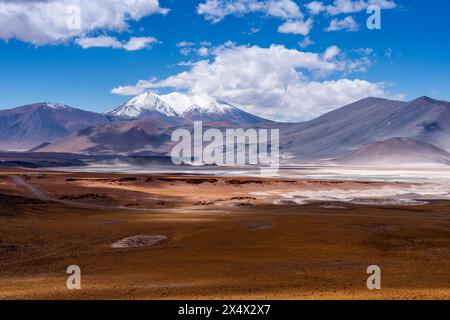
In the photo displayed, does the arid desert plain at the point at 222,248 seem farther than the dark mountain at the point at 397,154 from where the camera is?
No

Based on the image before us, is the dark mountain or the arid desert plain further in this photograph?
the dark mountain

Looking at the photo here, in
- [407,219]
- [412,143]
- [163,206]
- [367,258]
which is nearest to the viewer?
[367,258]

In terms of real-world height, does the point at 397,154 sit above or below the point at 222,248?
above

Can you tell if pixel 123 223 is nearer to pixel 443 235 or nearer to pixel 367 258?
pixel 367 258

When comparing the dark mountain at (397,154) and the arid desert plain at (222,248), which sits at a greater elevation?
the dark mountain at (397,154)

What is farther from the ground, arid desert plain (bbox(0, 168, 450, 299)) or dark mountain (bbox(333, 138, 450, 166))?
dark mountain (bbox(333, 138, 450, 166))

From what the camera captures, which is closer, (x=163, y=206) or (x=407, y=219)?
(x=407, y=219)

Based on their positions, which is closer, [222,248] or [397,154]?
[222,248]
